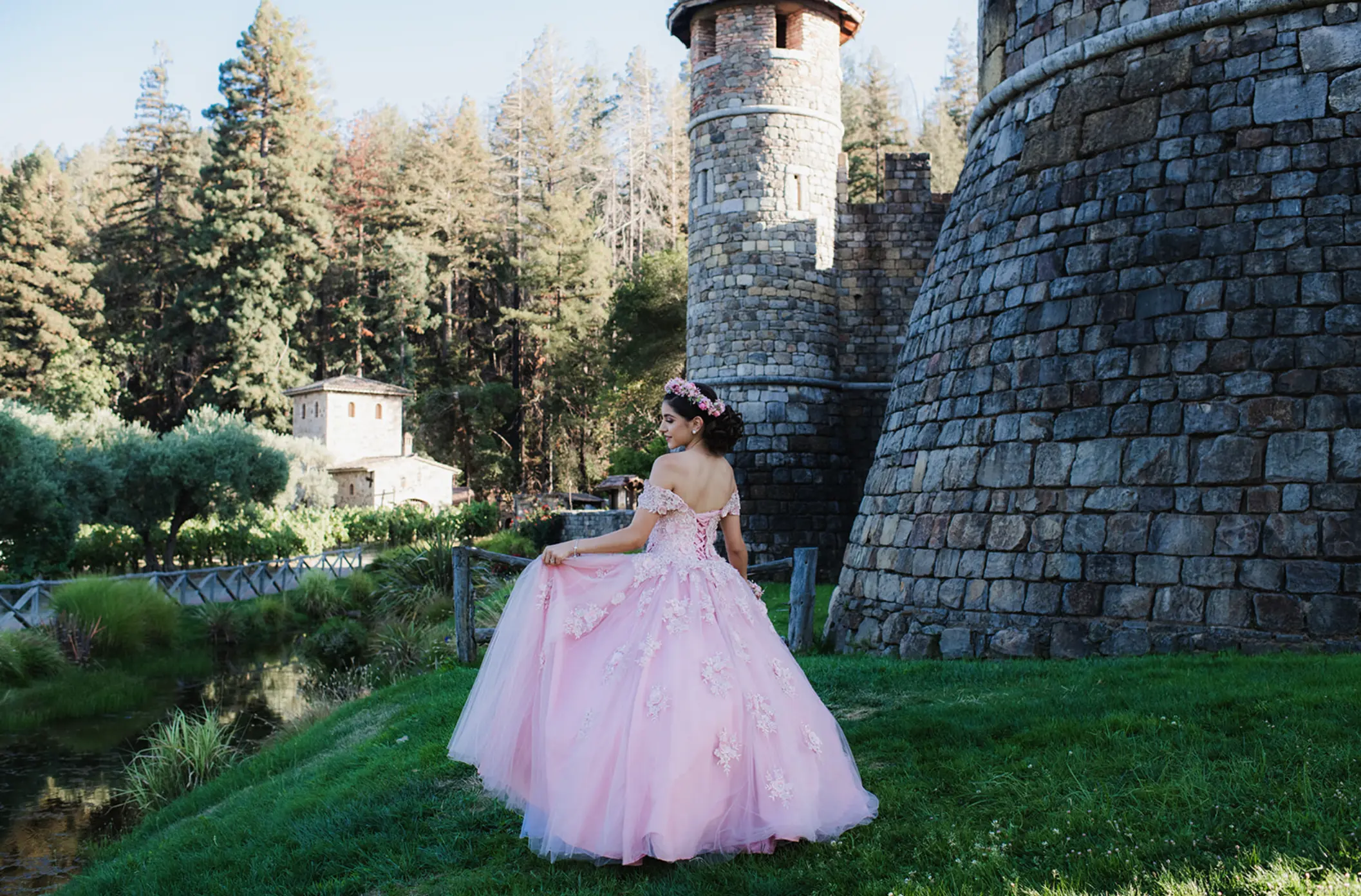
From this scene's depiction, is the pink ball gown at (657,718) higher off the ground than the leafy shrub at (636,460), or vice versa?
the leafy shrub at (636,460)

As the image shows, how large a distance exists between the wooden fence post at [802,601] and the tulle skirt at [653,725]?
4313mm

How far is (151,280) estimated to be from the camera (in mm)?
41562

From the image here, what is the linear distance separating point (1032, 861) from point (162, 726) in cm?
897

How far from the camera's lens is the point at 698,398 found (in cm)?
414

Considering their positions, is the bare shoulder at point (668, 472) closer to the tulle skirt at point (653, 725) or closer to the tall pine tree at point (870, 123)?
the tulle skirt at point (653, 725)

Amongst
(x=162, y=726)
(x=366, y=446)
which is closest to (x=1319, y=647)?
(x=162, y=726)

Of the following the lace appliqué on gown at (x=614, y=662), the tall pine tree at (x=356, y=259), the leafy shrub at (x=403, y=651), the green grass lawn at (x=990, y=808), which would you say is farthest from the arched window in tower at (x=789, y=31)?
the tall pine tree at (x=356, y=259)

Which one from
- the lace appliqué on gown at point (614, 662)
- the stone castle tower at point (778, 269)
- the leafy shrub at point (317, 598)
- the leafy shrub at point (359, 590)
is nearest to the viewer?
the lace appliqué on gown at point (614, 662)

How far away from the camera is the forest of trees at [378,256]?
37.2m

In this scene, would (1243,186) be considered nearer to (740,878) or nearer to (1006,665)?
(1006,665)

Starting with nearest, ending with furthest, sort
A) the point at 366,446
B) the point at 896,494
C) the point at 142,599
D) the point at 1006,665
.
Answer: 1. the point at 1006,665
2. the point at 896,494
3. the point at 142,599
4. the point at 366,446

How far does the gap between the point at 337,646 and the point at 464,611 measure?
755 centimetres

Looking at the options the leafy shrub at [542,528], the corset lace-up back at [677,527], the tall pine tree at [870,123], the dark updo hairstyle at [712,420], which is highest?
the tall pine tree at [870,123]

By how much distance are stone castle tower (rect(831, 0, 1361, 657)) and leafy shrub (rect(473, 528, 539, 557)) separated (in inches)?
603
